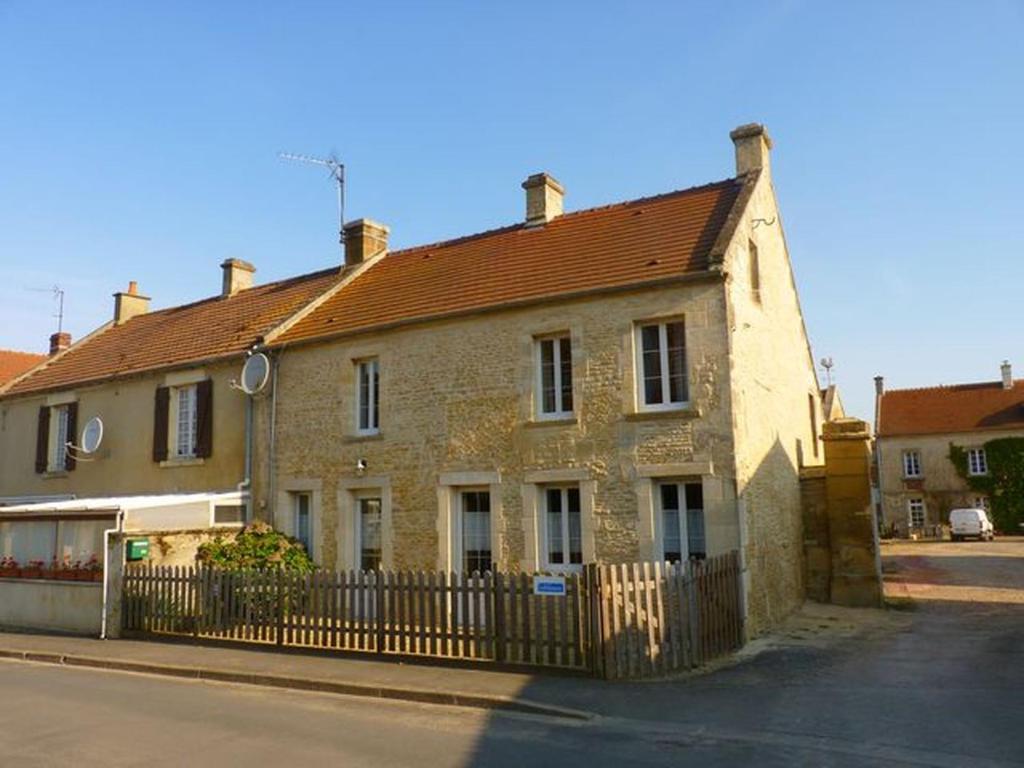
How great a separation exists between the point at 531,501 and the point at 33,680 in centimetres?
741

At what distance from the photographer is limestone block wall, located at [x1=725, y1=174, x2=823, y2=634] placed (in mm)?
12414

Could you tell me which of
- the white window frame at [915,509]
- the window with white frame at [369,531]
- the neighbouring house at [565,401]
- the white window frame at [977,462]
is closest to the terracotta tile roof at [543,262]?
the neighbouring house at [565,401]

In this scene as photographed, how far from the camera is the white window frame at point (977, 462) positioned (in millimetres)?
43562

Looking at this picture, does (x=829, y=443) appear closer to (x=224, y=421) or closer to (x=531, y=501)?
(x=531, y=501)

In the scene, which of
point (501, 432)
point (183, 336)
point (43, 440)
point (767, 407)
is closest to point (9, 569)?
point (43, 440)

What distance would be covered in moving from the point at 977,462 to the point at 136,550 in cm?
4396

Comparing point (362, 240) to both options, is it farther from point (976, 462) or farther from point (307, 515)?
point (976, 462)

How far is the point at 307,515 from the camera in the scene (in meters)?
16.6

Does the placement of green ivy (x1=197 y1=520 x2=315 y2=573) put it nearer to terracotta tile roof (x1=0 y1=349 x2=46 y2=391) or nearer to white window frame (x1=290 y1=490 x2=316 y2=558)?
white window frame (x1=290 y1=490 x2=316 y2=558)

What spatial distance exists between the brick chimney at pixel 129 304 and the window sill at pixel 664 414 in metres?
19.7

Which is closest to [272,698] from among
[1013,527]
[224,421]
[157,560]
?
[157,560]

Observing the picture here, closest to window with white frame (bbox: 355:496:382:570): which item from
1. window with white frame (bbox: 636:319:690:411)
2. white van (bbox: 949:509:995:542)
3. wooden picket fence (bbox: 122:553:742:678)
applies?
wooden picket fence (bbox: 122:553:742:678)

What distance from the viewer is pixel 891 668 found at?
31.9 ft

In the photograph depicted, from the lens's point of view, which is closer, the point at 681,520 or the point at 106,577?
the point at 681,520
